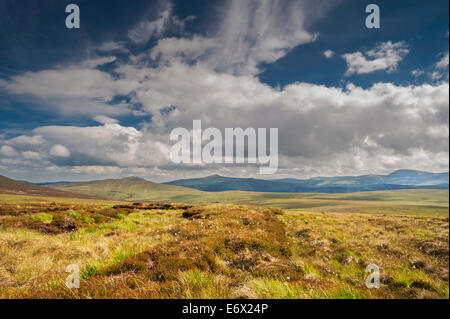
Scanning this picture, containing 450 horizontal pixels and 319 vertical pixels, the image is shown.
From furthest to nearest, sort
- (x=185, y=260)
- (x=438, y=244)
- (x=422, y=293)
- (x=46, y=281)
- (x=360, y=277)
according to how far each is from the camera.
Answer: (x=438, y=244) < (x=360, y=277) < (x=422, y=293) < (x=185, y=260) < (x=46, y=281)

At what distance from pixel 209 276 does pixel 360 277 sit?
7496 millimetres

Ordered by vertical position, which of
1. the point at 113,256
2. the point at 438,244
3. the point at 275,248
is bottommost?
the point at 438,244

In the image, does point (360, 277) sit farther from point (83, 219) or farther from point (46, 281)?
point (83, 219)

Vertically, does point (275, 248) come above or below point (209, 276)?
below

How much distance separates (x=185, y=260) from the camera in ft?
20.5

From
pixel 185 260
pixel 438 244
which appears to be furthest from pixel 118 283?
pixel 438 244
